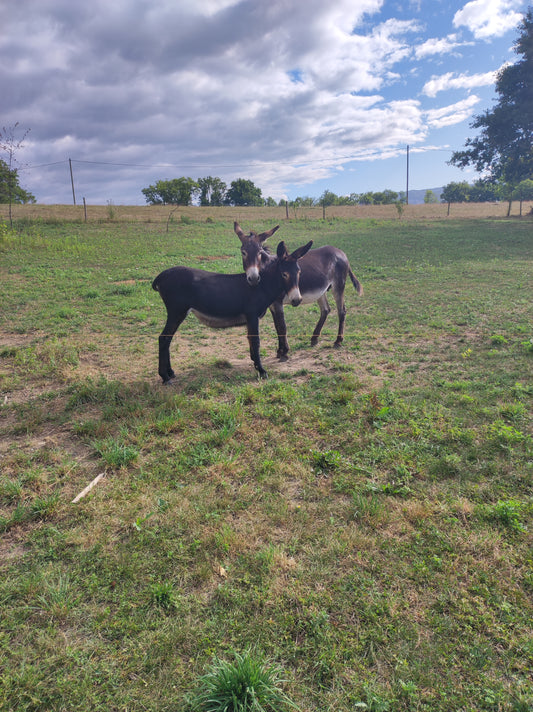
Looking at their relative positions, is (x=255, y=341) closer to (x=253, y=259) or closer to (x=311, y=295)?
(x=253, y=259)

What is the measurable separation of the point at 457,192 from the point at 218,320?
12254cm

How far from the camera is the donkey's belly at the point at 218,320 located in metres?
5.87

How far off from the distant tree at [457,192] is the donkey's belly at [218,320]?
11718 cm

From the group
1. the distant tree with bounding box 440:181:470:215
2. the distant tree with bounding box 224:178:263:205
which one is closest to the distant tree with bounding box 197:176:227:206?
the distant tree with bounding box 224:178:263:205

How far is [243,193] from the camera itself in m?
105

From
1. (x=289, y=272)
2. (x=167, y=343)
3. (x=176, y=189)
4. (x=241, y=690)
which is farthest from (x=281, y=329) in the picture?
(x=176, y=189)

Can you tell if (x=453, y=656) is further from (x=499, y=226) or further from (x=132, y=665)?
(x=499, y=226)

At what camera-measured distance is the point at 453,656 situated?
2.18 metres

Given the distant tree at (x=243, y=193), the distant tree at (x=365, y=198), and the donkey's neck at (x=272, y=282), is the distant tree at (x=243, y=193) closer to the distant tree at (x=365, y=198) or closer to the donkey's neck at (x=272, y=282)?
the distant tree at (x=365, y=198)

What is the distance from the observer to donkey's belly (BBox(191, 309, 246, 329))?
5.87 metres

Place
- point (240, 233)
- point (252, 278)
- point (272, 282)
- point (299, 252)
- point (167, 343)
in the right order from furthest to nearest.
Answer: point (240, 233) → point (299, 252) → point (272, 282) → point (252, 278) → point (167, 343)

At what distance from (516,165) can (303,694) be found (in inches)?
1719

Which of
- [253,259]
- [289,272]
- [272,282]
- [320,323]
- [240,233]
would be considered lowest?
[320,323]

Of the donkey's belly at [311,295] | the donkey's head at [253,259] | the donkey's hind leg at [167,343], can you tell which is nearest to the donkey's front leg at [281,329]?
the donkey's belly at [311,295]
